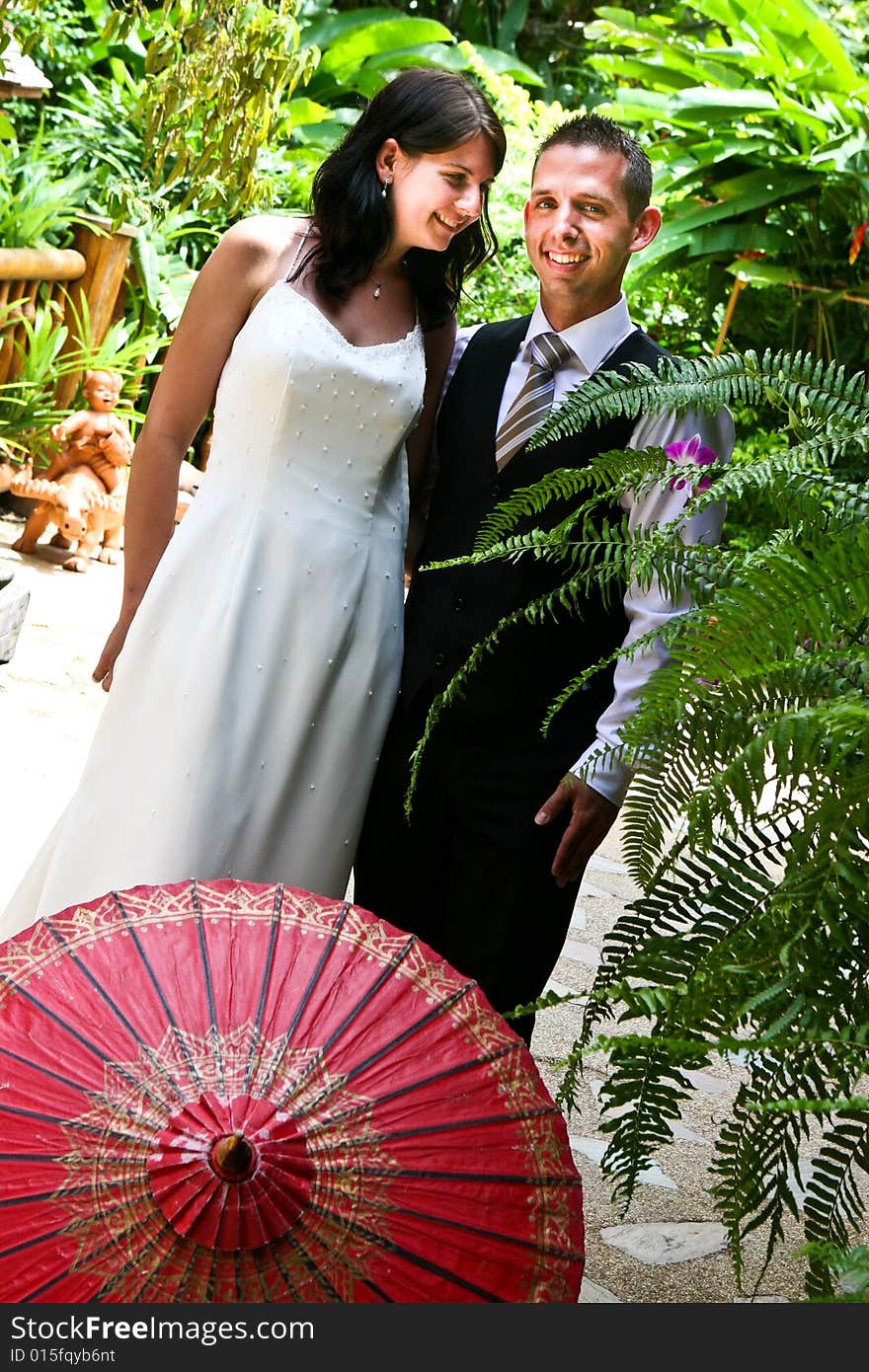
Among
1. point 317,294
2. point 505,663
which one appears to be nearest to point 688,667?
point 505,663

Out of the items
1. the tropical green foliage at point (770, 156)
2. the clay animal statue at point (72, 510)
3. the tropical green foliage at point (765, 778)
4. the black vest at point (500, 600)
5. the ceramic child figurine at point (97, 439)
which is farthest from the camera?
the tropical green foliage at point (770, 156)

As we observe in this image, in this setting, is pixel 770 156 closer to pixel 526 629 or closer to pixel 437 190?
pixel 437 190

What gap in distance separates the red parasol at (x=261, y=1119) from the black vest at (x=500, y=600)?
69 cm

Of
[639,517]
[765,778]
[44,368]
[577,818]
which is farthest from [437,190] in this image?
[44,368]

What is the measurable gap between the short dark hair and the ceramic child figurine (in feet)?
15.6

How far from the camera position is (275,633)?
2275 mm

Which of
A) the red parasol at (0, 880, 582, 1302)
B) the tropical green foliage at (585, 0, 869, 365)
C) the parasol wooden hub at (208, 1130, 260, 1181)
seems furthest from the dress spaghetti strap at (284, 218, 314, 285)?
the tropical green foliage at (585, 0, 869, 365)

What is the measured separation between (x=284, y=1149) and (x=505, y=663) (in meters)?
1.01

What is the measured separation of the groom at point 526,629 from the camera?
7.14ft

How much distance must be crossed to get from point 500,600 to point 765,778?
95 cm

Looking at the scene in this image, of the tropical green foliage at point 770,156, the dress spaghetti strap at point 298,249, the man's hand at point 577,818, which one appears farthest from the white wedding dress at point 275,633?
the tropical green foliage at point 770,156

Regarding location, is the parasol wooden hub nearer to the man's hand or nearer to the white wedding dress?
the man's hand

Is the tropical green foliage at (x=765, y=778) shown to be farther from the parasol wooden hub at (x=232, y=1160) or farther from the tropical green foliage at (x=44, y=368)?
the tropical green foliage at (x=44, y=368)

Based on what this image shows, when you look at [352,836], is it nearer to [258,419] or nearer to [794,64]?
[258,419]
